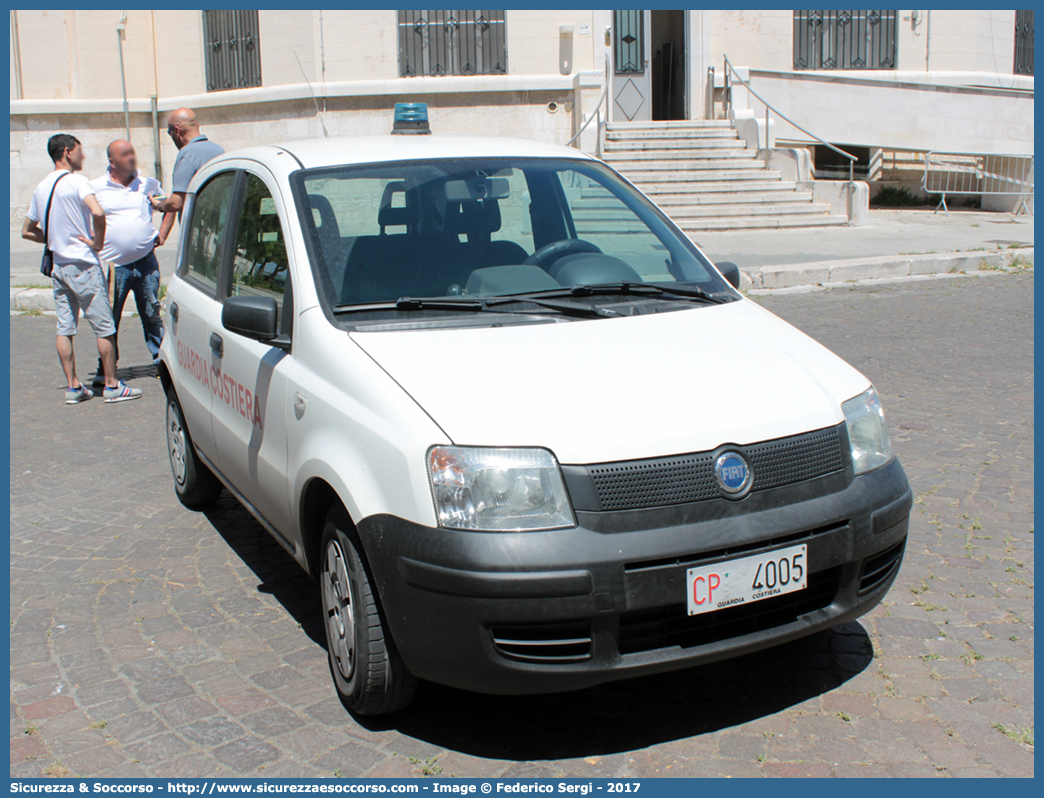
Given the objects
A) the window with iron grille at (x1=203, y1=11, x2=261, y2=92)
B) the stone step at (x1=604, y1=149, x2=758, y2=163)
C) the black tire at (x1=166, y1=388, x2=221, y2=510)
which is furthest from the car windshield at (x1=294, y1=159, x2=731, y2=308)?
the window with iron grille at (x1=203, y1=11, x2=261, y2=92)

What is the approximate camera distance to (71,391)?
7.63 m

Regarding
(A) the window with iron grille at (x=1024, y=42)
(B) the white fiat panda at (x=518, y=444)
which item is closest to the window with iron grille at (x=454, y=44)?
(A) the window with iron grille at (x=1024, y=42)

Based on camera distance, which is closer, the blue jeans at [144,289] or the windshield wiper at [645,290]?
the windshield wiper at [645,290]

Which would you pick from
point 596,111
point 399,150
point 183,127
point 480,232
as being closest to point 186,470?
point 399,150

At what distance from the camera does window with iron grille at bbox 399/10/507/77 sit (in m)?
19.8

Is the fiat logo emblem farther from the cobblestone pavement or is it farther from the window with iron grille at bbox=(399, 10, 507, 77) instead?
the window with iron grille at bbox=(399, 10, 507, 77)

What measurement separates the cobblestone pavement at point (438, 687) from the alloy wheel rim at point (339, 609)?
0.63ft

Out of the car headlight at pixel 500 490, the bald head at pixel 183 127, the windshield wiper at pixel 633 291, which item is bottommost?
the car headlight at pixel 500 490

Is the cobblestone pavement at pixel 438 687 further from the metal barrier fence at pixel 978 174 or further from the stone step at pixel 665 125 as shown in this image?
the metal barrier fence at pixel 978 174

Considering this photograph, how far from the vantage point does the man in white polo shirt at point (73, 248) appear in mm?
7270

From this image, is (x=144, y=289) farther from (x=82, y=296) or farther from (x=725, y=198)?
(x=725, y=198)

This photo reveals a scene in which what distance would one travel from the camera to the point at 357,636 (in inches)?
123

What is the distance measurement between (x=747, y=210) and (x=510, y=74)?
19.3 feet

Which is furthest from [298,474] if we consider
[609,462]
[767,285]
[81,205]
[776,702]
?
[767,285]
